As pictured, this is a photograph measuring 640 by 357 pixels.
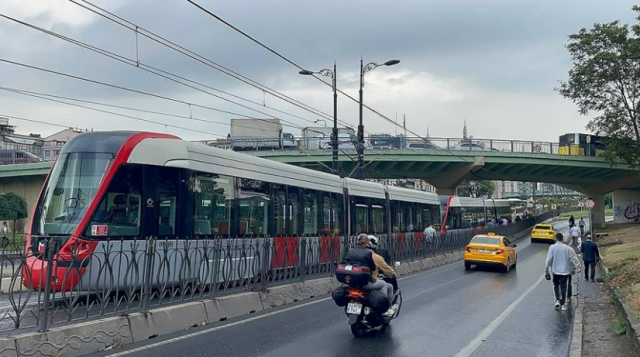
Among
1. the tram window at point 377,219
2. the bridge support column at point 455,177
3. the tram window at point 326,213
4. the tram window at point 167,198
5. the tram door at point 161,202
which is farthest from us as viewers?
the bridge support column at point 455,177

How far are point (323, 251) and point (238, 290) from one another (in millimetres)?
4408

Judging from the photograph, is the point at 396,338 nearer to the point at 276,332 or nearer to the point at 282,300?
the point at 276,332

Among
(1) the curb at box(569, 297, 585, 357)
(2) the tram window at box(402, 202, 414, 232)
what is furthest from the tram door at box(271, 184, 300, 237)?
(2) the tram window at box(402, 202, 414, 232)

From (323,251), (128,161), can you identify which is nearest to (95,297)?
(128,161)

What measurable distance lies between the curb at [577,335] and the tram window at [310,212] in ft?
25.9

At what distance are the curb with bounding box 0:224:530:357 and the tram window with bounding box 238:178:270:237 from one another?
6.68 ft

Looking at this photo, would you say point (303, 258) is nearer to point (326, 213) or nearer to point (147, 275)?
point (326, 213)

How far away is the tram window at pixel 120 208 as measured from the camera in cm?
1061

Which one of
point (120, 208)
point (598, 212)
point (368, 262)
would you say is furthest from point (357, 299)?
point (598, 212)

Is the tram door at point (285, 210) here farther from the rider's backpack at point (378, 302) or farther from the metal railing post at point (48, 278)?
the metal railing post at point (48, 278)

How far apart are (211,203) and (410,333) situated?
564cm

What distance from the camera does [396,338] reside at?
29.3 ft

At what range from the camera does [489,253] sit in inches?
874

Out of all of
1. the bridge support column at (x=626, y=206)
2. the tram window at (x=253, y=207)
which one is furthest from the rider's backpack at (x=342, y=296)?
the bridge support column at (x=626, y=206)
